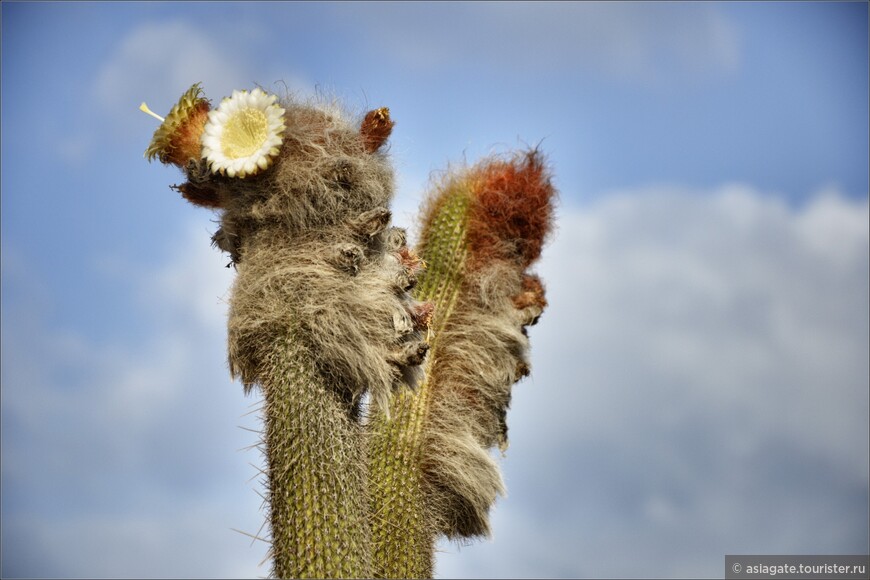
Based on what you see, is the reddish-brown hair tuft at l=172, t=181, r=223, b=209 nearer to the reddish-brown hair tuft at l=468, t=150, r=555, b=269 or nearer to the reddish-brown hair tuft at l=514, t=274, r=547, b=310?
the reddish-brown hair tuft at l=468, t=150, r=555, b=269

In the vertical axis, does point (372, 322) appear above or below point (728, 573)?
above

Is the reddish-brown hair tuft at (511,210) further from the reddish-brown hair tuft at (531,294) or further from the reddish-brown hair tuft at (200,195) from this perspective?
the reddish-brown hair tuft at (200,195)

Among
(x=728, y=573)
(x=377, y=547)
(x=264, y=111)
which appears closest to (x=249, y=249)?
(x=264, y=111)

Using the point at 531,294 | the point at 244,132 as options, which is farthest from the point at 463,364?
the point at 244,132

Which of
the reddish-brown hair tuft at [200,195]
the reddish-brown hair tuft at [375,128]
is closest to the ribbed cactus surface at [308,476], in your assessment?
the reddish-brown hair tuft at [200,195]

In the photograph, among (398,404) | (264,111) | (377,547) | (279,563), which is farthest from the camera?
(398,404)

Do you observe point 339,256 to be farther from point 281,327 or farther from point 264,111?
point 264,111
